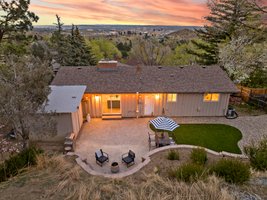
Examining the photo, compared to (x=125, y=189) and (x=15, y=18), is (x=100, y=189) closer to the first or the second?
(x=125, y=189)

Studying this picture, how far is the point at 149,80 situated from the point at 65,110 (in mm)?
7636

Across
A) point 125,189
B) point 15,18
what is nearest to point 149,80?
point 125,189

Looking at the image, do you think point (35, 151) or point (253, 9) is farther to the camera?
point (253, 9)

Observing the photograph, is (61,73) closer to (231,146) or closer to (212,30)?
(231,146)

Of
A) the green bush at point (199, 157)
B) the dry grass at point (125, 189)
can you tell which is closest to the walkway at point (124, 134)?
the green bush at point (199, 157)

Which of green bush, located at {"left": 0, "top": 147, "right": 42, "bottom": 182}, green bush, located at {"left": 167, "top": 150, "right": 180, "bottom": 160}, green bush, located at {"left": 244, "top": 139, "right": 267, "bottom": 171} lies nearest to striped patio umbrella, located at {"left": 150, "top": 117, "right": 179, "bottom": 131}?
green bush, located at {"left": 167, "top": 150, "right": 180, "bottom": 160}

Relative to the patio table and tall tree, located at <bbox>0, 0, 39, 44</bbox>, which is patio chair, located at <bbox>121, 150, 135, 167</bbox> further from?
tall tree, located at <bbox>0, 0, 39, 44</bbox>

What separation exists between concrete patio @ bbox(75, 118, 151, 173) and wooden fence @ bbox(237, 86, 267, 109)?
1081cm

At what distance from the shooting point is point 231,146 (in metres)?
13.0

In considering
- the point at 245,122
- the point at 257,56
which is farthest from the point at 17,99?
the point at 257,56

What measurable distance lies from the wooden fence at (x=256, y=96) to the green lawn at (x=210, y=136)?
5.63 metres

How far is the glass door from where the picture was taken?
16602mm

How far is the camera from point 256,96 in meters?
19.2

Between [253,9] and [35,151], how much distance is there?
42.6 ft
